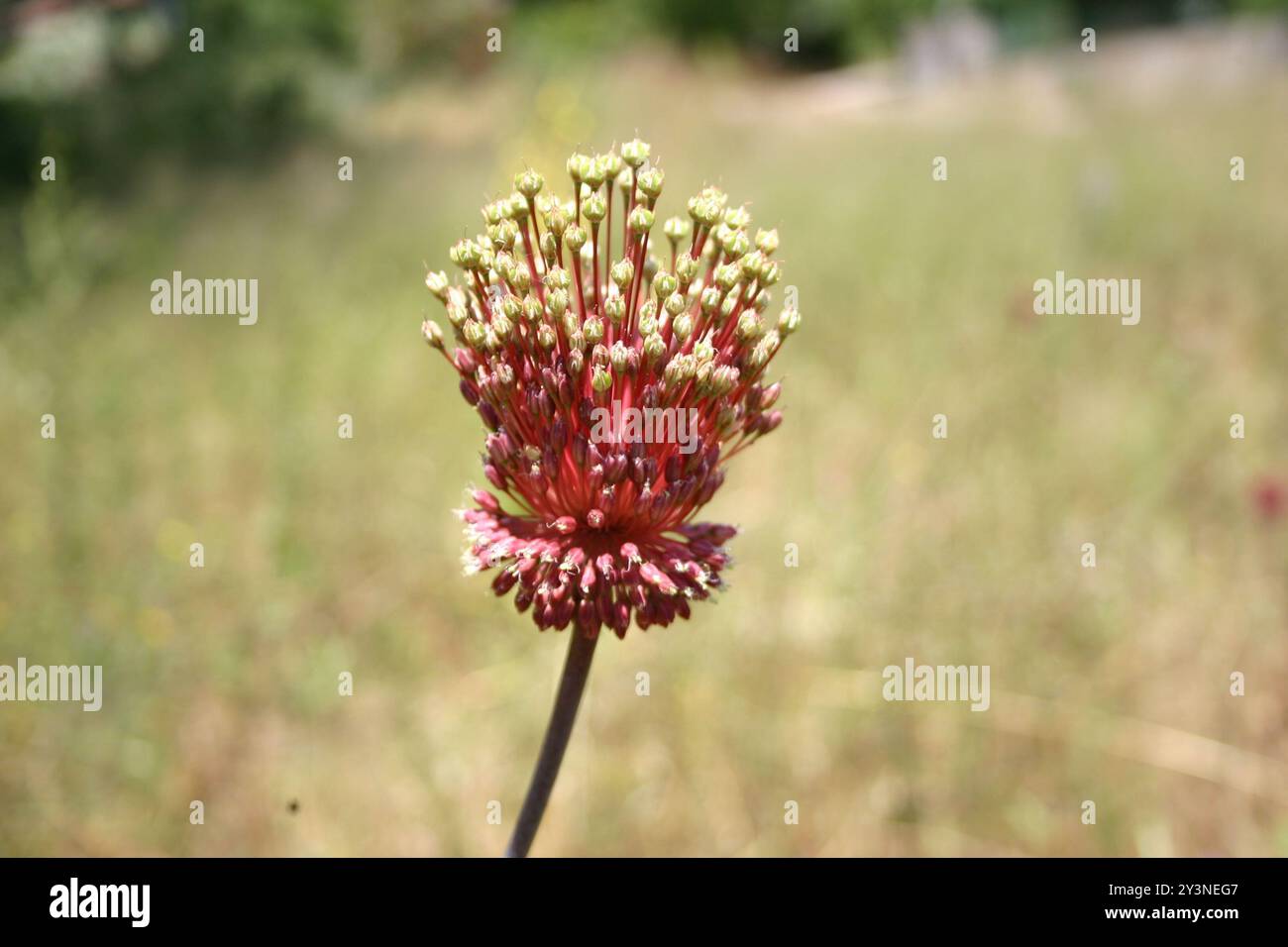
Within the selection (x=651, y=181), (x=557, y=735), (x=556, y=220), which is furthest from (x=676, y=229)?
(x=557, y=735)

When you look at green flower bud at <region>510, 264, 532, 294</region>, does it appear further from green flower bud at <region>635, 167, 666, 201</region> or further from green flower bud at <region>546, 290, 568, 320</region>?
green flower bud at <region>635, 167, 666, 201</region>

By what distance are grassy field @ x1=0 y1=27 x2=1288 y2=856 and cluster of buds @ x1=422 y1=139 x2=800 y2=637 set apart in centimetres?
120

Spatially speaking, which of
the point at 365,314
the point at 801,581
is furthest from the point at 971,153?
the point at 801,581

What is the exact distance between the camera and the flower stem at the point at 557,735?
1.62 m

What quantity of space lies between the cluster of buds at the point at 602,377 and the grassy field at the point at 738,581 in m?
1.20

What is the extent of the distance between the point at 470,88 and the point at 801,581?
20.3m

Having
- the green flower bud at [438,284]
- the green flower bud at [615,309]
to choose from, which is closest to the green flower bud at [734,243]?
the green flower bud at [615,309]

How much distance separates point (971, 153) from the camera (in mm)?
12961

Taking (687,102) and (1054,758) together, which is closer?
(1054,758)

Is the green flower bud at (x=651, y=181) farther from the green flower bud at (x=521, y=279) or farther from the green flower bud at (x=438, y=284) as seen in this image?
the green flower bud at (x=438, y=284)

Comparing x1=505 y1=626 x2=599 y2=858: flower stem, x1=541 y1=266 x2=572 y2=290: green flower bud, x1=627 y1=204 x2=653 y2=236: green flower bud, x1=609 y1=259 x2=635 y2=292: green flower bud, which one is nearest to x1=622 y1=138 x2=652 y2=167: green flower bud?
x1=627 y1=204 x2=653 y2=236: green flower bud

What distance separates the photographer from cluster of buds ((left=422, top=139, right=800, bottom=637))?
1643 mm

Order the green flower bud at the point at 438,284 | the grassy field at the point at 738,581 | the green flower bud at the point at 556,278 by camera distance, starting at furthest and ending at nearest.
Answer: the grassy field at the point at 738,581 < the green flower bud at the point at 438,284 < the green flower bud at the point at 556,278
